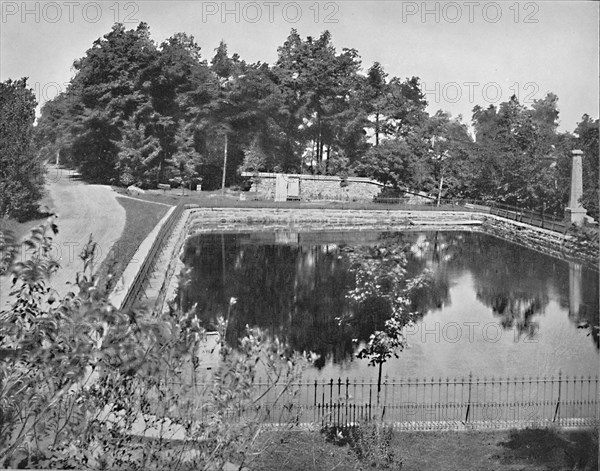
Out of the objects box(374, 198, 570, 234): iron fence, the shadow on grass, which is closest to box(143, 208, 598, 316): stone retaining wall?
box(374, 198, 570, 234): iron fence

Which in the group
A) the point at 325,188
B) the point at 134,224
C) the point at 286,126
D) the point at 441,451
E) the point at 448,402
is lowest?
the point at 441,451

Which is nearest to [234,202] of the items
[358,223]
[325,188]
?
[325,188]

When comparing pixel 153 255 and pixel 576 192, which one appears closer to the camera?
pixel 576 192

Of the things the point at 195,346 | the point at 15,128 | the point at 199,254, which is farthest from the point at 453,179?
the point at 15,128

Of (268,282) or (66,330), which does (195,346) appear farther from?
(268,282)

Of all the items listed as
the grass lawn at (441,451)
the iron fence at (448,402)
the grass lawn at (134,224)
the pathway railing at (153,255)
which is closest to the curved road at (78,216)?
the grass lawn at (134,224)

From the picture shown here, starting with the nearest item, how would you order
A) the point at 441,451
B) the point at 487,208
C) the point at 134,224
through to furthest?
the point at 441,451
the point at 134,224
the point at 487,208

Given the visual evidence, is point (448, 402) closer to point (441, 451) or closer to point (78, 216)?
point (441, 451)
